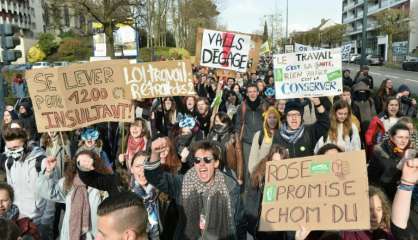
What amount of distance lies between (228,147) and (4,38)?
838 centimetres

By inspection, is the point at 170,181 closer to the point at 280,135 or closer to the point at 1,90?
the point at 280,135

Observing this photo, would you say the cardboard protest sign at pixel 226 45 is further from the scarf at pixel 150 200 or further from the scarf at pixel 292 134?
the scarf at pixel 150 200

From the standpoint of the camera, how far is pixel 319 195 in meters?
2.95

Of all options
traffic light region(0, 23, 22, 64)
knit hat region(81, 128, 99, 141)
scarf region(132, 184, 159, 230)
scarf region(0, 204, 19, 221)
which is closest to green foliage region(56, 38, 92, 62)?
traffic light region(0, 23, 22, 64)

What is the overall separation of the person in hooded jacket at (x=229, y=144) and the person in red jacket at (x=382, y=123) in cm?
179

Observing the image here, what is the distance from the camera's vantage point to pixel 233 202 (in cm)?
350

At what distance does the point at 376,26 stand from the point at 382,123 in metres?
71.9

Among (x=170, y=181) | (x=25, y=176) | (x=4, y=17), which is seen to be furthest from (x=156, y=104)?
(x=4, y=17)

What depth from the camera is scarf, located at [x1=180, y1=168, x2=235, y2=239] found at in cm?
342

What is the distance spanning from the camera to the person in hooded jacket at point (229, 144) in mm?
5508

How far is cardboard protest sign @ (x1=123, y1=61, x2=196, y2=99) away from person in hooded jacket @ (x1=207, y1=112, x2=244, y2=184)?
85cm

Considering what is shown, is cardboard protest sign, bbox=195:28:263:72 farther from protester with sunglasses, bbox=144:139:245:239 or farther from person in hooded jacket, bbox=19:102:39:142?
protester with sunglasses, bbox=144:139:245:239

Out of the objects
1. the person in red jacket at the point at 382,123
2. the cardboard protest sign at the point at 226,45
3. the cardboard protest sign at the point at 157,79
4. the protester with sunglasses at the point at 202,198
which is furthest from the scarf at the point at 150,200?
the cardboard protest sign at the point at 226,45

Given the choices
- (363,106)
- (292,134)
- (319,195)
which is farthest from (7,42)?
(319,195)
